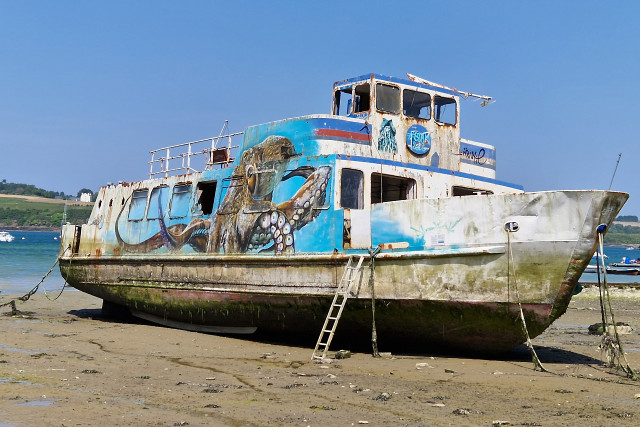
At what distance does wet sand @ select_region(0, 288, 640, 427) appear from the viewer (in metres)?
6.77

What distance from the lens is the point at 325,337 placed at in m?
12.0

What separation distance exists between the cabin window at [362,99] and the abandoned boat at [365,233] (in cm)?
2

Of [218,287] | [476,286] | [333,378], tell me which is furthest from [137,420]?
[218,287]

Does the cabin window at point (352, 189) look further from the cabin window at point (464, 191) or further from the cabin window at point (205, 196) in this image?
the cabin window at point (205, 196)

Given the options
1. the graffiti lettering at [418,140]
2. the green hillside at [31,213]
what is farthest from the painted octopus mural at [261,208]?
the green hillside at [31,213]

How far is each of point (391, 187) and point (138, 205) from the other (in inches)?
246

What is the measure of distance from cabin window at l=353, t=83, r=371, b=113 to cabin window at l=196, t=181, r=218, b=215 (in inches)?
131

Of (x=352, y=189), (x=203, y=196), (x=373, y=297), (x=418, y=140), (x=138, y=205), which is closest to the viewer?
(x=373, y=297)

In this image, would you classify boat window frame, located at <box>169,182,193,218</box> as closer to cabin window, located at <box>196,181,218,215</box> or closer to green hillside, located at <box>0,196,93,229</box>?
cabin window, located at <box>196,181,218,215</box>

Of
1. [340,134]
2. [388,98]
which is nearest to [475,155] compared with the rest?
[388,98]

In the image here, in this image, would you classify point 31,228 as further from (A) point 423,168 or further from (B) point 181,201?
(A) point 423,168

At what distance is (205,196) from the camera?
46.9ft

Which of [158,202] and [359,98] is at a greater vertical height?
[359,98]

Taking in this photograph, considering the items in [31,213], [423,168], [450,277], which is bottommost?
[450,277]
